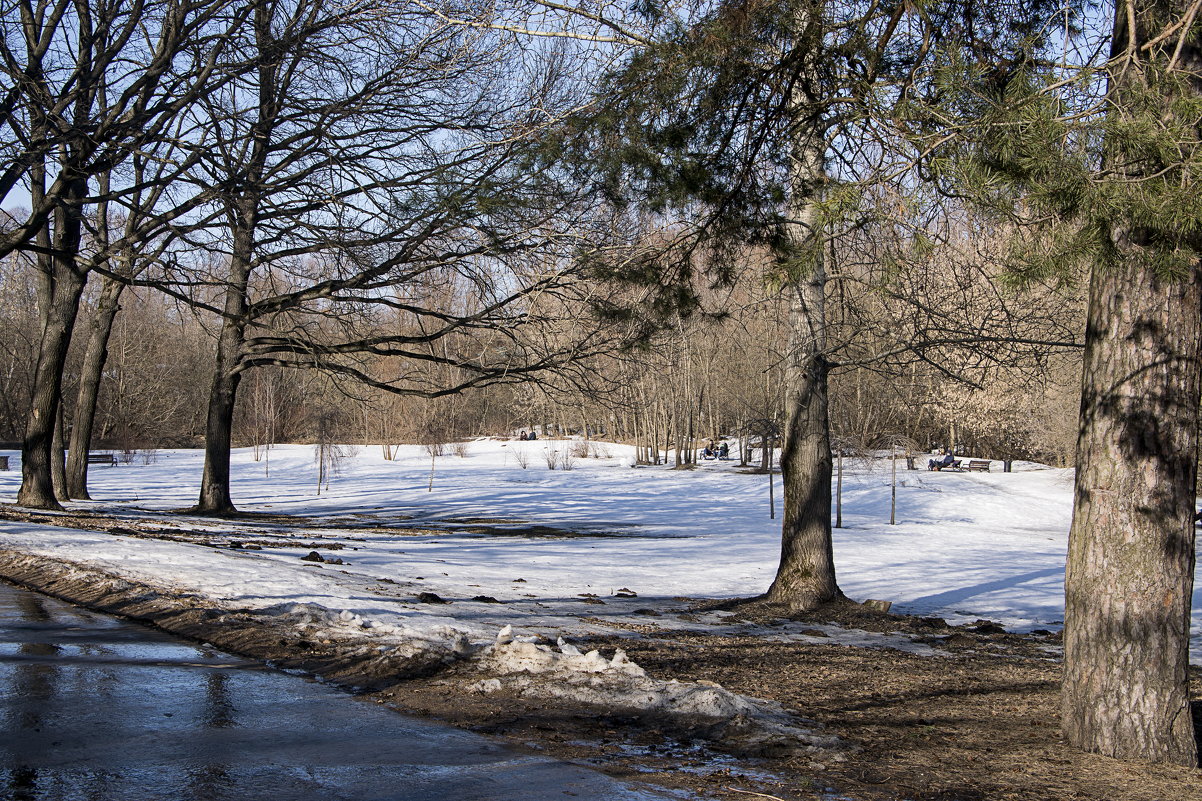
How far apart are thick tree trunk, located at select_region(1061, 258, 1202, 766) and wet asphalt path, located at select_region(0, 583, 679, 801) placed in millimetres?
2870

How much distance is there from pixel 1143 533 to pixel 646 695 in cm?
287

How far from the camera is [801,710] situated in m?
5.70

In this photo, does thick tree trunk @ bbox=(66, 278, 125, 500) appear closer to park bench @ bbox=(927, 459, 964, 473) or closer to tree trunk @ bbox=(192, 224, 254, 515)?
tree trunk @ bbox=(192, 224, 254, 515)

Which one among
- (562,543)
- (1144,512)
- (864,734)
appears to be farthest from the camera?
(562,543)

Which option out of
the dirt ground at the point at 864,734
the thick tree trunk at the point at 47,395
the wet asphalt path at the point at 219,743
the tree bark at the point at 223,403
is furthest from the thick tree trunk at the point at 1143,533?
the thick tree trunk at the point at 47,395

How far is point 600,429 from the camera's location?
2849 inches

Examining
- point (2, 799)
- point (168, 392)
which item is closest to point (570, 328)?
point (2, 799)

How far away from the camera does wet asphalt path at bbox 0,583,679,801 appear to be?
384 cm

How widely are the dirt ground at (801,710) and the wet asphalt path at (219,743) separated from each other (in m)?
0.33

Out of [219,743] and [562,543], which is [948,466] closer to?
[562,543]

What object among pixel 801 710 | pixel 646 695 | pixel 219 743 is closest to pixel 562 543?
pixel 801 710

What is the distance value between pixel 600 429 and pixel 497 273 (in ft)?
186

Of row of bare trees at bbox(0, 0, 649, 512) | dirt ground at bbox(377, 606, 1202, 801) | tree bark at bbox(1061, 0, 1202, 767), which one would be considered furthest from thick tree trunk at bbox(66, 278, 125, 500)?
tree bark at bbox(1061, 0, 1202, 767)

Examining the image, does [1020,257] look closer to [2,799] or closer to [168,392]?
[2,799]
